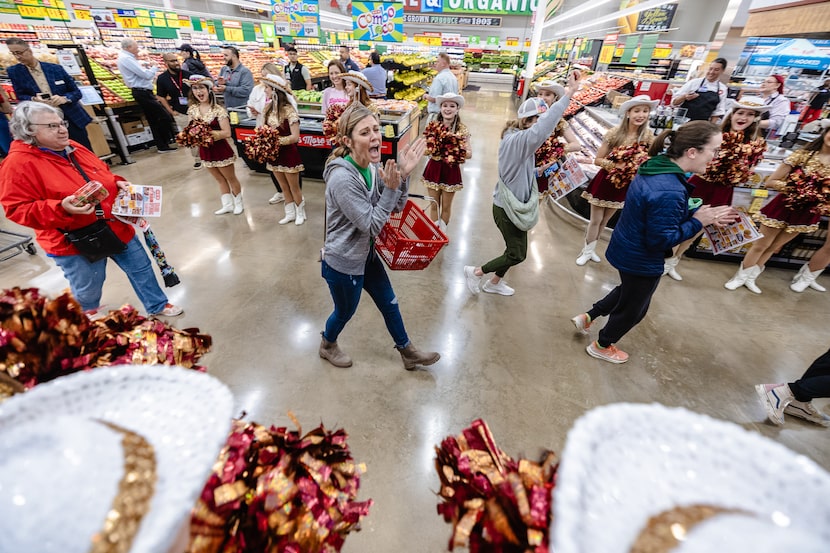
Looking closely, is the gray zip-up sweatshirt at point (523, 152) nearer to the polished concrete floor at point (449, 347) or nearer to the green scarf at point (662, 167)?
the green scarf at point (662, 167)

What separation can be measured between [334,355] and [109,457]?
85.8 inches

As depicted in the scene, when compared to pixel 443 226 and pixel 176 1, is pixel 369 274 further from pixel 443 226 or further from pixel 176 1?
pixel 176 1

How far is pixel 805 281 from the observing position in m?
3.71

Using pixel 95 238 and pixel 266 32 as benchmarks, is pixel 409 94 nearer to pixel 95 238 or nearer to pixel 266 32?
pixel 95 238

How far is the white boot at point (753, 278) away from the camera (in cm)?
368

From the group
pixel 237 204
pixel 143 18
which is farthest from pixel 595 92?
pixel 143 18

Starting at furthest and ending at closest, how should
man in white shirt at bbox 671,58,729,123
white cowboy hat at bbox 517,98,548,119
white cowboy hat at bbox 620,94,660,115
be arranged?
man in white shirt at bbox 671,58,729,123
white cowboy hat at bbox 620,94,660,115
white cowboy hat at bbox 517,98,548,119

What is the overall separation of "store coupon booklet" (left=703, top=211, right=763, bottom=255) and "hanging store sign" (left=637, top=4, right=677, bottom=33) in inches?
331

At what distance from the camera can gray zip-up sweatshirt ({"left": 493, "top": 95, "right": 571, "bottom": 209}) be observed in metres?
2.28

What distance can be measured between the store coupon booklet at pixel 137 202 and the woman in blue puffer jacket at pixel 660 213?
2.92 meters

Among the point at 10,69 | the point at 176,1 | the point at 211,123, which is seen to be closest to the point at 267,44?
the point at 176,1

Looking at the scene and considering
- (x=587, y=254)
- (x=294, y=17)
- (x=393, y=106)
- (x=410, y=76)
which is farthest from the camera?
(x=294, y=17)

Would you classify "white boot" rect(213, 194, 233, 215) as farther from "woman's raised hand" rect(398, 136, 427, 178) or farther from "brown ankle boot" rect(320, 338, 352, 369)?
"woman's raised hand" rect(398, 136, 427, 178)

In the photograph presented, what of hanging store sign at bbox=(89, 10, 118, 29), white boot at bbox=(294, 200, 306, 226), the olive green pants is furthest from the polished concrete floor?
hanging store sign at bbox=(89, 10, 118, 29)
